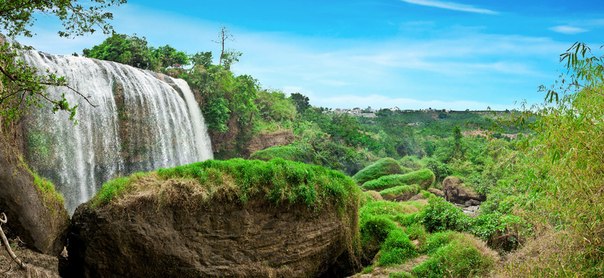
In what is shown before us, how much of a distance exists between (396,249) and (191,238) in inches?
189

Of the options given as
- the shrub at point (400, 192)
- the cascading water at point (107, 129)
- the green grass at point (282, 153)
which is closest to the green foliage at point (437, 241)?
the cascading water at point (107, 129)

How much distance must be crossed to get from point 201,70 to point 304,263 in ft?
57.0

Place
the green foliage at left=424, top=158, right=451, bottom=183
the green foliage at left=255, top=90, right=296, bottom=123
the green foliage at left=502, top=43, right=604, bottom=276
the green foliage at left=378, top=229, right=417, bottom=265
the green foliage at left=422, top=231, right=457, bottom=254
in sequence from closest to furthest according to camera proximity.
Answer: the green foliage at left=502, top=43, right=604, bottom=276, the green foliage at left=378, top=229, right=417, bottom=265, the green foliage at left=422, top=231, right=457, bottom=254, the green foliage at left=255, top=90, right=296, bottom=123, the green foliage at left=424, top=158, right=451, bottom=183

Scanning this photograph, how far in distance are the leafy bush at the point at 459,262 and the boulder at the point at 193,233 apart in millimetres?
2187

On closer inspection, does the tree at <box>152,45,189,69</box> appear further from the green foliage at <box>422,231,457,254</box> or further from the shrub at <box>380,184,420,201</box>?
the green foliage at <box>422,231,457,254</box>

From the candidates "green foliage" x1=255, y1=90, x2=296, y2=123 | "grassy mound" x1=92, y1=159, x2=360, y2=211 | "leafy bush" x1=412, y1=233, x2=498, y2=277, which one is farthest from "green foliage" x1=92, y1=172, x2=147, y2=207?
"green foliage" x1=255, y1=90, x2=296, y2=123

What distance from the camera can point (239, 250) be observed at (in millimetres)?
9555

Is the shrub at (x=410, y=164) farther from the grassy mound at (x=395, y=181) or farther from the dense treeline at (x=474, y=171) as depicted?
the grassy mound at (x=395, y=181)

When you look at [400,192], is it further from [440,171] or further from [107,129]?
[107,129]

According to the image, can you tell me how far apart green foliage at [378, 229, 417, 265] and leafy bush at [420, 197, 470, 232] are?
128 cm

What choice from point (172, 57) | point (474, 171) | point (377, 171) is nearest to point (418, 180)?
point (377, 171)

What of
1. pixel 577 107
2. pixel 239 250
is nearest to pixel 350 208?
pixel 239 250

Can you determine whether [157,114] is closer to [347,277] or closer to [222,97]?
[222,97]

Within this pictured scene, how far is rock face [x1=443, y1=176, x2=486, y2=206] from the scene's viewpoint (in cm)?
2533
